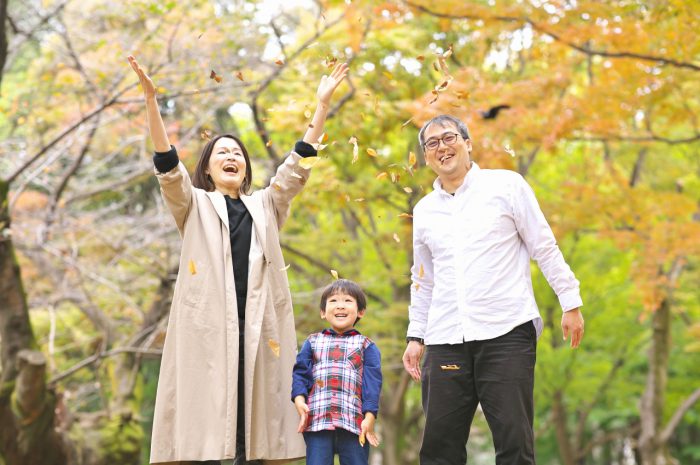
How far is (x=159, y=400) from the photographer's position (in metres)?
3.11

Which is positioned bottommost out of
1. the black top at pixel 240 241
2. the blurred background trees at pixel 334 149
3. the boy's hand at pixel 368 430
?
the boy's hand at pixel 368 430

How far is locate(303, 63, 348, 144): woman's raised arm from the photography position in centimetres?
343

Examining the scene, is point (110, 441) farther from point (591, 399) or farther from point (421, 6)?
point (591, 399)

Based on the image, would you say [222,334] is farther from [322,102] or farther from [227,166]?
[322,102]

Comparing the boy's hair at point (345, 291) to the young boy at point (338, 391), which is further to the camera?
the boy's hair at point (345, 291)

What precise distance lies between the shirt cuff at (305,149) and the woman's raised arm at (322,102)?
2 cm

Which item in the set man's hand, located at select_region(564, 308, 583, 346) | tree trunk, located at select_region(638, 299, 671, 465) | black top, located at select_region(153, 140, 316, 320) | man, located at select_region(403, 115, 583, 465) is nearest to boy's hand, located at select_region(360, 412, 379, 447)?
man, located at select_region(403, 115, 583, 465)

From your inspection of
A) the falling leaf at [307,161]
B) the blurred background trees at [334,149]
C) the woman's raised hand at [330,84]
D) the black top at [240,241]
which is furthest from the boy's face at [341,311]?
the blurred background trees at [334,149]

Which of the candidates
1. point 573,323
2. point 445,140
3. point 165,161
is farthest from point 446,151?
point 165,161

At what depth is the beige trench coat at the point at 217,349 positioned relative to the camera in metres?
3.03

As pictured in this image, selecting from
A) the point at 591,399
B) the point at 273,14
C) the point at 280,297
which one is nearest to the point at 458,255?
the point at 280,297

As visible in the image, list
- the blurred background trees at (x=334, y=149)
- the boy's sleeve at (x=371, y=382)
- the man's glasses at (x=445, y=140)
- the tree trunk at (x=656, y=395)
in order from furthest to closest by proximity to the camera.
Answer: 1. the tree trunk at (x=656, y=395)
2. the blurred background trees at (x=334, y=149)
3. the man's glasses at (x=445, y=140)
4. the boy's sleeve at (x=371, y=382)

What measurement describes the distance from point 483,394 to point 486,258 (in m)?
0.54

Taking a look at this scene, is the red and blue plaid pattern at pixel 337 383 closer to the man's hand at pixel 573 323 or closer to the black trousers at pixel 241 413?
the black trousers at pixel 241 413
